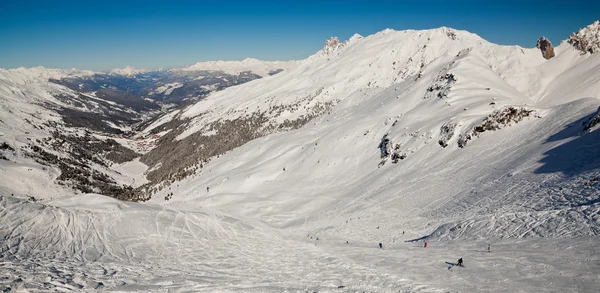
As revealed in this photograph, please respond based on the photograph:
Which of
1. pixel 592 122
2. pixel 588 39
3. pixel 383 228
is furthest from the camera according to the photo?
pixel 588 39

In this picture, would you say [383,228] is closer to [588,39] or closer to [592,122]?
[592,122]

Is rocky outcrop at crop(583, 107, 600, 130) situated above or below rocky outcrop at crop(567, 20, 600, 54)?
below

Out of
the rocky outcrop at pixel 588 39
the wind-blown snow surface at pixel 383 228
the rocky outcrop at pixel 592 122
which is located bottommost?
the wind-blown snow surface at pixel 383 228

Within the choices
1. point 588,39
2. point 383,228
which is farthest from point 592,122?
point 588,39

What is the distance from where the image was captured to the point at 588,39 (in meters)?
191

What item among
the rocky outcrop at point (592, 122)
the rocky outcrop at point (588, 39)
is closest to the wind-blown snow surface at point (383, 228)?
the rocky outcrop at point (592, 122)

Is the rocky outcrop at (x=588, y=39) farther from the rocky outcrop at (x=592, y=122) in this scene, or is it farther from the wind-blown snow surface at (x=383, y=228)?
the rocky outcrop at (x=592, y=122)

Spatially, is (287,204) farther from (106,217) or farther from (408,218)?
(106,217)

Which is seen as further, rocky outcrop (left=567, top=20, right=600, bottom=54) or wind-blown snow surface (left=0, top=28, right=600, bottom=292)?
rocky outcrop (left=567, top=20, right=600, bottom=54)

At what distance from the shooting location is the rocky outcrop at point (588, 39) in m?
186

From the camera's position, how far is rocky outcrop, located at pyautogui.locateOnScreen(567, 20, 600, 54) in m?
186

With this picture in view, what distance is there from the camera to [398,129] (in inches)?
3351

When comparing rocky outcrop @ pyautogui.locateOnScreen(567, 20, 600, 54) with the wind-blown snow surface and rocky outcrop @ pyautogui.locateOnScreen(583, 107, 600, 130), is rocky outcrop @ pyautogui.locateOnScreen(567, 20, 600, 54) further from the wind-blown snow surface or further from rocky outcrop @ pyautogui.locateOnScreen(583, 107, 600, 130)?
rocky outcrop @ pyautogui.locateOnScreen(583, 107, 600, 130)

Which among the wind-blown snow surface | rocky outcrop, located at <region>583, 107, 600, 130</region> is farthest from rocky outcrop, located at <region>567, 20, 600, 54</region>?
rocky outcrop, located at <region>583, 107, 600, 130</region>
